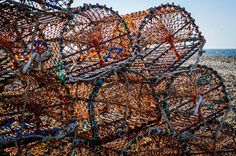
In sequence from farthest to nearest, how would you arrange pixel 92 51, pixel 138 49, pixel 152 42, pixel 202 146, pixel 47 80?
1. pixel 152 42
2. pixel 92 51
3. pixel 138 49
4. pixel 202 146
5. pixel 47 80

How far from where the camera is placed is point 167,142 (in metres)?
2.20

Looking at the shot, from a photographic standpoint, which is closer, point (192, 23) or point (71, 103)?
point (71, 103)

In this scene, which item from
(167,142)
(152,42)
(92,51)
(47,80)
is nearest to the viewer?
(47,80)

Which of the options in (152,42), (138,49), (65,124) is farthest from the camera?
(152,42)

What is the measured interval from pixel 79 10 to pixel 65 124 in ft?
3.92

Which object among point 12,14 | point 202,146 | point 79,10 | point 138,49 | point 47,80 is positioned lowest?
point 202,146

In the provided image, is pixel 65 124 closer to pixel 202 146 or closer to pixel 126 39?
pixel 202 146

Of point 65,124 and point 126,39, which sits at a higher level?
point 126,39

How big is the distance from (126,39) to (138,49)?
0.47 m

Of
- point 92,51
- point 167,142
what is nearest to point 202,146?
point 167,142

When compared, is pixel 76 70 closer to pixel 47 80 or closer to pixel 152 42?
pixel 47 80

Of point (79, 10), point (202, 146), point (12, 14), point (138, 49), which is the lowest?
point (202, 146)

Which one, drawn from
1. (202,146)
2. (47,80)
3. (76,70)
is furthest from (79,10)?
(202,146)

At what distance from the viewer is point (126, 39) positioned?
3.28 m
